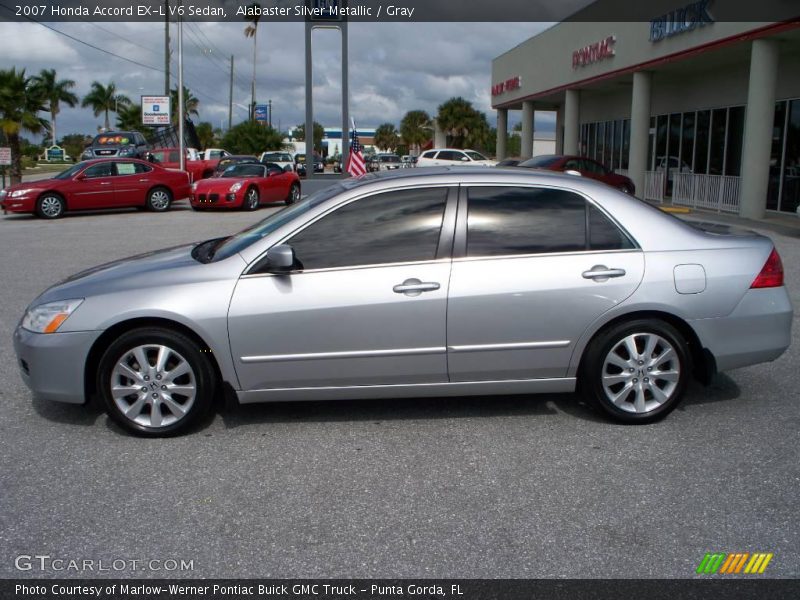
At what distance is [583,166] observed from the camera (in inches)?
835

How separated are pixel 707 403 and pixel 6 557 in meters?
4.28

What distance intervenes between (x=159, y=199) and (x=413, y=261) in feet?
62.1

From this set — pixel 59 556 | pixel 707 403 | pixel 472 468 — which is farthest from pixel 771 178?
pixel 59 556

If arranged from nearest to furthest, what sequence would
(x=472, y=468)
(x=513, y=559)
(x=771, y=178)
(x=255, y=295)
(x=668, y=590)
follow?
(x=668, y=590) → (x=513, y=559) → (x=472, y=468) → (x=255, y=295) → (x=771, y=178)

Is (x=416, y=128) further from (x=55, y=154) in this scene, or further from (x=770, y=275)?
(x=770, y=275)

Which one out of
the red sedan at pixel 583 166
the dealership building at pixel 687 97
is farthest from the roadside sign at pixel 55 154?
the red sedan at pixel 583 166

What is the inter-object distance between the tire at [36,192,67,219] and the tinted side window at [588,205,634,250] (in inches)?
709

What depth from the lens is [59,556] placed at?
3.28 meters

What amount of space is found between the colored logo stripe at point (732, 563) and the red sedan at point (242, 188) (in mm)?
19416

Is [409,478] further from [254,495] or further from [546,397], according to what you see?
[546,397]

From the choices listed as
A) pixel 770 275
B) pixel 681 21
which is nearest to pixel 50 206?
pixel 681 21

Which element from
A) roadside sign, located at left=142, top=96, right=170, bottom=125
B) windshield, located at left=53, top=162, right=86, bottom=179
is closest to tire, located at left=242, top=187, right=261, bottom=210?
windshield, located at left=53, top=162, right=86, bottom=179

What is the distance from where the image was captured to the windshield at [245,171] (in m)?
22.4

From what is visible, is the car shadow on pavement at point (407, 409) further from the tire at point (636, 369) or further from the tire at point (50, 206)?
the tire at point (50, 206)
